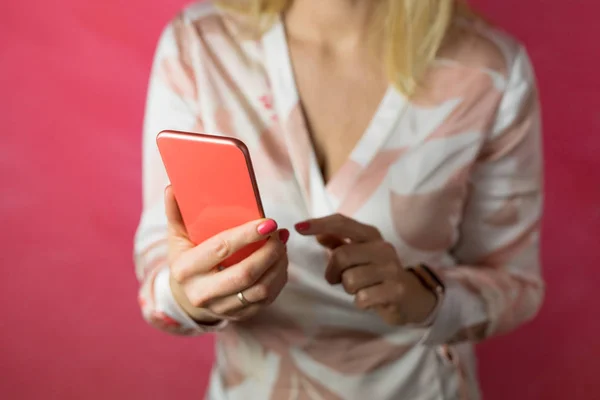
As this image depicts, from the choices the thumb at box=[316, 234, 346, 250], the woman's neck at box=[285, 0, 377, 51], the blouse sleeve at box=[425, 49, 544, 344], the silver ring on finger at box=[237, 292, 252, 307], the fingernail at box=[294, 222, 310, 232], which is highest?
the woman's neck at box=[285, 0, 377, 51]

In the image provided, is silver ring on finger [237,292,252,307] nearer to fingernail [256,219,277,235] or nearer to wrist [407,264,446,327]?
fingernail [256,219,277,235]

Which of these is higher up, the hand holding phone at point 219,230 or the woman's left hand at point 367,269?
the hand holding phone at point 219,230

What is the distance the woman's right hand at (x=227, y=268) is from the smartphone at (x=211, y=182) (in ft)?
0.05

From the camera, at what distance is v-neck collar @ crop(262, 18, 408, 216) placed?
0.65m

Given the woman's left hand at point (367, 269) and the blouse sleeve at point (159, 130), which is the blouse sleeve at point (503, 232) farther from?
the blouse sleeve at point (159, 130)

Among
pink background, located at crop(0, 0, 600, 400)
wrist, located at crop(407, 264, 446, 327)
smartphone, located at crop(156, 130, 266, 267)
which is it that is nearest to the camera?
smartphone, located at crop(156, 130, 266, 267)

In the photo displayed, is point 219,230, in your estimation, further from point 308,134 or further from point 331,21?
point 331,21

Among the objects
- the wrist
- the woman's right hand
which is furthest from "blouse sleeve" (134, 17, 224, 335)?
the wrist

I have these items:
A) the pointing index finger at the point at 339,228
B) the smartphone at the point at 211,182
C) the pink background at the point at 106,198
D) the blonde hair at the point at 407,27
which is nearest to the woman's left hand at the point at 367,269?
the pointing index finger at the point at 339,228

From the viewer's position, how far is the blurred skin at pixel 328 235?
0.47 metres

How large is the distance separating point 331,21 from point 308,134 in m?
0.16

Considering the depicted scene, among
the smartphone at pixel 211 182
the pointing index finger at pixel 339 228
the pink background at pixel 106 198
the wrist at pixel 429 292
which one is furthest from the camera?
the pink background at pixel 106 198

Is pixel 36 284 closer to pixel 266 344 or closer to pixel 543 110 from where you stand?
pixel 266 344

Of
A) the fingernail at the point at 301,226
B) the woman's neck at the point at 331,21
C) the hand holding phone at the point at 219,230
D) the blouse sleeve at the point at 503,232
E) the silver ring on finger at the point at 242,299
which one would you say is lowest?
the blouse sleeve at the point at 503,232
